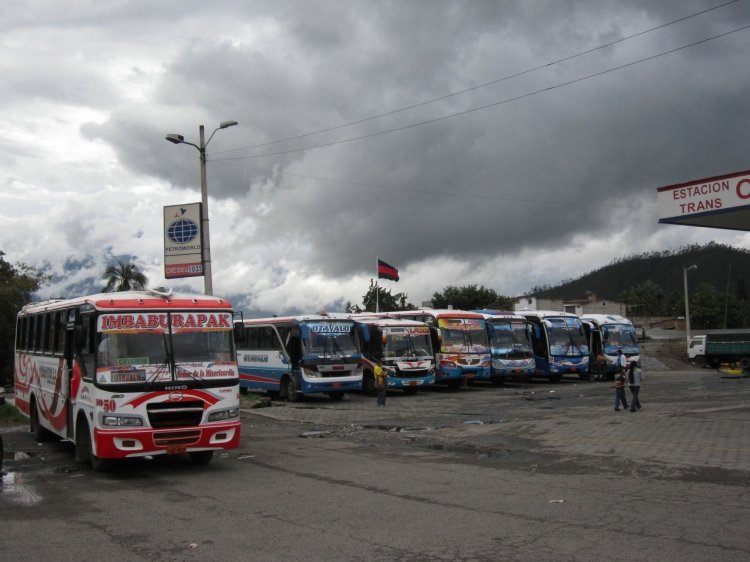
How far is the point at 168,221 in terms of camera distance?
975 inches

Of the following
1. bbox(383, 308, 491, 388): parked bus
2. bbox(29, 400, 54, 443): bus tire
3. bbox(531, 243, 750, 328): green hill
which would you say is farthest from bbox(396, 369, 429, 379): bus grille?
bbox(531, 243, 750, 328): green hill

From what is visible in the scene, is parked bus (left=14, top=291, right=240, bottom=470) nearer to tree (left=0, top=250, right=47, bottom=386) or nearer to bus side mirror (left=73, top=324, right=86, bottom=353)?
bus side mirror (left=73, top=324, right=86, bottom=353)

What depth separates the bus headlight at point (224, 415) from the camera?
11862 mm

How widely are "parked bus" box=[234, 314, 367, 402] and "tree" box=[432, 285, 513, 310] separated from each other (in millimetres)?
63680

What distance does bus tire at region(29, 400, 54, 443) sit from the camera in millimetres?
16328

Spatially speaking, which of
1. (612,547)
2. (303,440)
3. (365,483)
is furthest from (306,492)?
(303,440)

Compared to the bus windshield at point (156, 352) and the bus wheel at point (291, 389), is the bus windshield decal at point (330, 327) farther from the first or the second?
the bus windshield at point (156, 352)

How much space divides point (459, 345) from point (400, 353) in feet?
11.2

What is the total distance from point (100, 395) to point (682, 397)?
20.1m

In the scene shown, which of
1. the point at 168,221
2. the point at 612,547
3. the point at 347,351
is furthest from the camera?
the point at 347,351

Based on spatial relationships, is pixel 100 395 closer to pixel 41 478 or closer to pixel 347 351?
pixel 41 478

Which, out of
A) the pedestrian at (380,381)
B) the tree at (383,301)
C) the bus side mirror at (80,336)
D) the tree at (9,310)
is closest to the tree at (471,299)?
the tree at (383,301)

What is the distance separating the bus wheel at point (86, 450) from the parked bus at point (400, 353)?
58.6 feet

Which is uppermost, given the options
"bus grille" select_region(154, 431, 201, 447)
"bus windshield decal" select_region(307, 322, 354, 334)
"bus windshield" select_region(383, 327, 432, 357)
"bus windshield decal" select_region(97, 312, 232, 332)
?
"bus windshield decal" select_region(97, 312, 232, 332)
